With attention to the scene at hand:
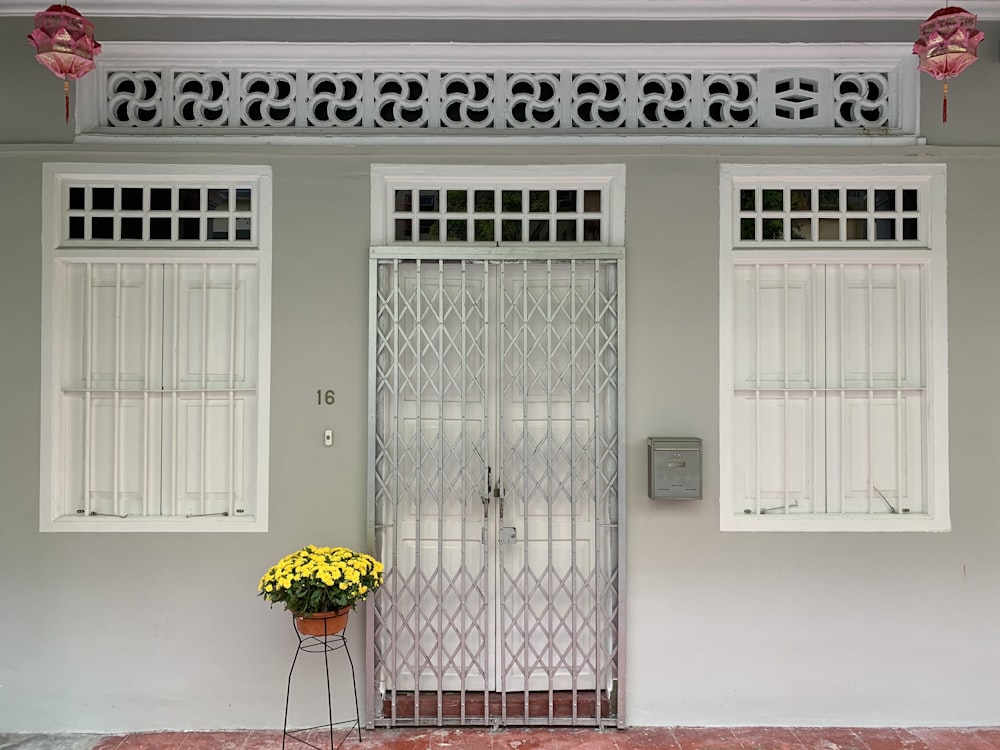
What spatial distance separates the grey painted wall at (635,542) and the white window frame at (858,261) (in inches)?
2.1

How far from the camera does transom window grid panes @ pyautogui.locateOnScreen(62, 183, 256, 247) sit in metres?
3.05

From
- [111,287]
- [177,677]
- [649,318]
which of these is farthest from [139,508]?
[649,318]

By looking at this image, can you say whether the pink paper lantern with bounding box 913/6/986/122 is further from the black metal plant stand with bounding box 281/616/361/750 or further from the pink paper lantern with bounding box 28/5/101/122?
the black metal plant stand with bounding box 281/616/361/750

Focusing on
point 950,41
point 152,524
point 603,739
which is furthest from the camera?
point 152,524

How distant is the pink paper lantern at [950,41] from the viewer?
2.46m

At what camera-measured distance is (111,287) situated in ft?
10.1

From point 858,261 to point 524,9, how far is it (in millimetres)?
A: 1973

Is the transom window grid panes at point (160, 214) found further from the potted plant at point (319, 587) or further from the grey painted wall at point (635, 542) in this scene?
the potted plant at point (319, 587)

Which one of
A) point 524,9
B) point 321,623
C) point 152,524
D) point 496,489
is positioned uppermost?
point 524,9

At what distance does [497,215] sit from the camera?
307cm

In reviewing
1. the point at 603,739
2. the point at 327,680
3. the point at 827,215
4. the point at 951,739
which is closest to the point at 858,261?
the point at 827,215

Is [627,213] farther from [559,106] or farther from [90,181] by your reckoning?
[90,181]

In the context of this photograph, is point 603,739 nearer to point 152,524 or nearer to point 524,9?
point 152,524

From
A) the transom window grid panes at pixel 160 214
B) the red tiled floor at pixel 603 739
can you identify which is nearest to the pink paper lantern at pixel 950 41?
the red tiled floor at pixel 603 739
